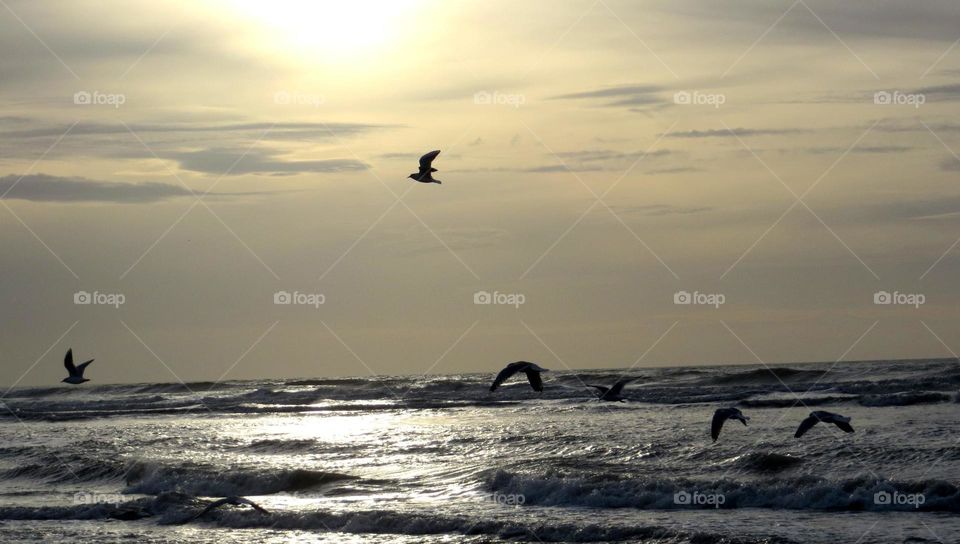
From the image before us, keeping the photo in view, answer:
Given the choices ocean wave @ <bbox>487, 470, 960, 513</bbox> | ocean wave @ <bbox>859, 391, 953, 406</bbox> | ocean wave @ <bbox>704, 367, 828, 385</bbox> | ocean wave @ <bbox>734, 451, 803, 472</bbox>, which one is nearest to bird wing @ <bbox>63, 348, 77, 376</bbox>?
ocean wave @ <bbox>487, 470, 960, 513</bbox>

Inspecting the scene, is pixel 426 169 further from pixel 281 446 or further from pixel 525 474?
pixel 281 446

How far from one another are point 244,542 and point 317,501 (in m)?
4.13

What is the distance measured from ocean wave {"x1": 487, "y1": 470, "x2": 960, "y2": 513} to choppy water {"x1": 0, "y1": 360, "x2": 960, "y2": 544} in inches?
1.7

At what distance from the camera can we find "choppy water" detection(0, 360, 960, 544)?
69.9 feet

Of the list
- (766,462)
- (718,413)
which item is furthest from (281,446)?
(718,413)

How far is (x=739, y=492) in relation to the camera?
75.6 ft

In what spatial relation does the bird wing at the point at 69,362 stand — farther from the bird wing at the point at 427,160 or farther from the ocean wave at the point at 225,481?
the bird wing at the point at 427,160

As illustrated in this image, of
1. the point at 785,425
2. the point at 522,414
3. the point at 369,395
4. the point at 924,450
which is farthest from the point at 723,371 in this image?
Answer: the point at 924,450

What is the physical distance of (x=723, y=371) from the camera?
208ft

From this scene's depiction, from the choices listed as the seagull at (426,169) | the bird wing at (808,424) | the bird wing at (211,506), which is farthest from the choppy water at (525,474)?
the seagull at (426,169)

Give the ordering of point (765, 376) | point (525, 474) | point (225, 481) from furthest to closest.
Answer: point (765, 376)
point (225, 481)
point (525, 474)

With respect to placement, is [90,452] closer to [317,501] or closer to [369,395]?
[317,501]

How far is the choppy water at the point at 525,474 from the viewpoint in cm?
2130

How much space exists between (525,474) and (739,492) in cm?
Result: 482
